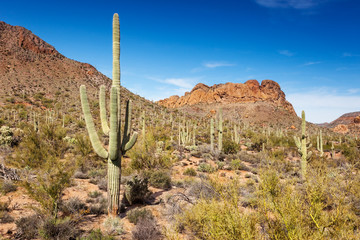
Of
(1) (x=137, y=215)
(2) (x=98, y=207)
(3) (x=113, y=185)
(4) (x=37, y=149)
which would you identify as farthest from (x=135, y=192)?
(4) (x=37, y=149)

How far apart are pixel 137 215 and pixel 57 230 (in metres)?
2.12

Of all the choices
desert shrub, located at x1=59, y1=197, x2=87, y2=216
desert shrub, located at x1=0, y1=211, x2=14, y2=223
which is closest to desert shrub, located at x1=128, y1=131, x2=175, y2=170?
desert shrub, located at x1=59, y1=197, x2=87, y2=216

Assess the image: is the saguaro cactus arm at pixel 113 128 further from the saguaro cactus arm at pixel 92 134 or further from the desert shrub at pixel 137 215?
the desert shrub at pixel 137 215

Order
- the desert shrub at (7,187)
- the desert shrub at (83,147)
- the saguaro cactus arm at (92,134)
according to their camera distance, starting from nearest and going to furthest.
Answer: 1. the saguaro cactus arm at (92,134)
2. the desert shrub at (7,187)
3. the desert shrub at (83,147)

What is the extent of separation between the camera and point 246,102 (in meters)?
87.6

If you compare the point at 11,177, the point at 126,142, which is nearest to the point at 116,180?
the point at 126,142

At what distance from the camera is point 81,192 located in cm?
797

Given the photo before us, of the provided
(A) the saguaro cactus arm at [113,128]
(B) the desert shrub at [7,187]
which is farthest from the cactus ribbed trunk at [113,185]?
(B) the desert shrub at [7,187]

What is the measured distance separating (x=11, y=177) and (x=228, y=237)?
28.8 ft

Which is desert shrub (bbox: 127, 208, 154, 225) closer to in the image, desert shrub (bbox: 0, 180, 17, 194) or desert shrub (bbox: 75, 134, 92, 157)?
desert shrub (bbox: 0, 180, 17, 194)

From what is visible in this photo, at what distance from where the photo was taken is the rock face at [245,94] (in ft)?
302

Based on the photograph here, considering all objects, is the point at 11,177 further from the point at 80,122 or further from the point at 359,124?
the point at 359,124

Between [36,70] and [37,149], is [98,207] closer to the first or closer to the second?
[37,149]

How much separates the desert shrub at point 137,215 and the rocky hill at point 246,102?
6839 centimetres
